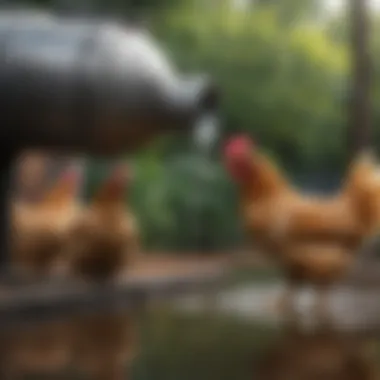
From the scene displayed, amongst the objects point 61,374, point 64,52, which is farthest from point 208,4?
point 61,374

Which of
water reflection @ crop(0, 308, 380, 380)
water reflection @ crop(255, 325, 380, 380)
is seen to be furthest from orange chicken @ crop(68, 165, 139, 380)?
water reflection @ crop(255, 325, 380, 380)

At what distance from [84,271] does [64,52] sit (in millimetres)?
1094

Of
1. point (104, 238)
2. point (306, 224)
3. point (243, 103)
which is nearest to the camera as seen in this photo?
point (306, 224)

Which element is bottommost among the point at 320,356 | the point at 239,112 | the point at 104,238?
the point at 320,356

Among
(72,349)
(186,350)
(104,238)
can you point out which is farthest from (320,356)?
(104,238)

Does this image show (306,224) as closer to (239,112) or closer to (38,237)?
(38,237)

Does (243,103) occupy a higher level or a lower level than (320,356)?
higher

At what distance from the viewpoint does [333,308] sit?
4961mm

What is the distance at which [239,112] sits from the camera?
11211mm

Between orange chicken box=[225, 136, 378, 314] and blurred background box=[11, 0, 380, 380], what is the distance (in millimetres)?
2990

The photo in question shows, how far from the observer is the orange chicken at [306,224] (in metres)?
5.08

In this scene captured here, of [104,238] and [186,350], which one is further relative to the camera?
[104,238]

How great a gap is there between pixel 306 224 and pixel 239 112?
6.14 metres

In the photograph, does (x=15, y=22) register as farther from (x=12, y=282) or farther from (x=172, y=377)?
(x=172, y=377)
